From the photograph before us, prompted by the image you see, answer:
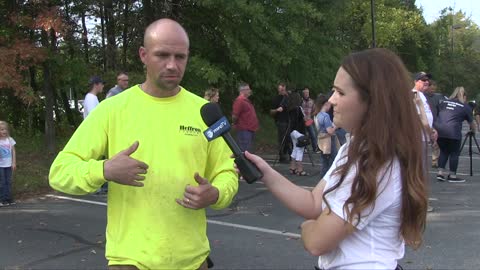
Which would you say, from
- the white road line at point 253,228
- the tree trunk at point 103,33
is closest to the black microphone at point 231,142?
the white road line at point 253,228

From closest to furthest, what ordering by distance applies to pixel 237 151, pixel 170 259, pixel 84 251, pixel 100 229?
1. pixel 237 151
2. pixel 170 259
3. pixel 84 251
4. pixel 100 229

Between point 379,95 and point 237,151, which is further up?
point 379,95

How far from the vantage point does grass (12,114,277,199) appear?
30.1 feet

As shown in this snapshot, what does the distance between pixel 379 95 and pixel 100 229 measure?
527cm

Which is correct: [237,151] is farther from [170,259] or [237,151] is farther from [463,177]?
[463,177]

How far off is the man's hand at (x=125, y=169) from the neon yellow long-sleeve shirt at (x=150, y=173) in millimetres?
214

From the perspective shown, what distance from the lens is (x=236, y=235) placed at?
20.0 feet

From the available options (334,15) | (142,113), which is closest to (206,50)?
(334,15)

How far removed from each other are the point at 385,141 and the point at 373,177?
121mm

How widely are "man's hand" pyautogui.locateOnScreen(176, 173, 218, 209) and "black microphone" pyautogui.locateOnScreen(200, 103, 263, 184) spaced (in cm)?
21

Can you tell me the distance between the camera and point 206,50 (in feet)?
51.4

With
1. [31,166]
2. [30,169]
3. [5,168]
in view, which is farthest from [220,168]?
[31,166]

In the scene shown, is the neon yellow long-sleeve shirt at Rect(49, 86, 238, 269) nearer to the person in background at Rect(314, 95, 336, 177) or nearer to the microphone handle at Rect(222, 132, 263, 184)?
the microphone handle at Rect(222, 132, 263, 184)

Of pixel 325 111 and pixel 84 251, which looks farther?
pixel 325 111
